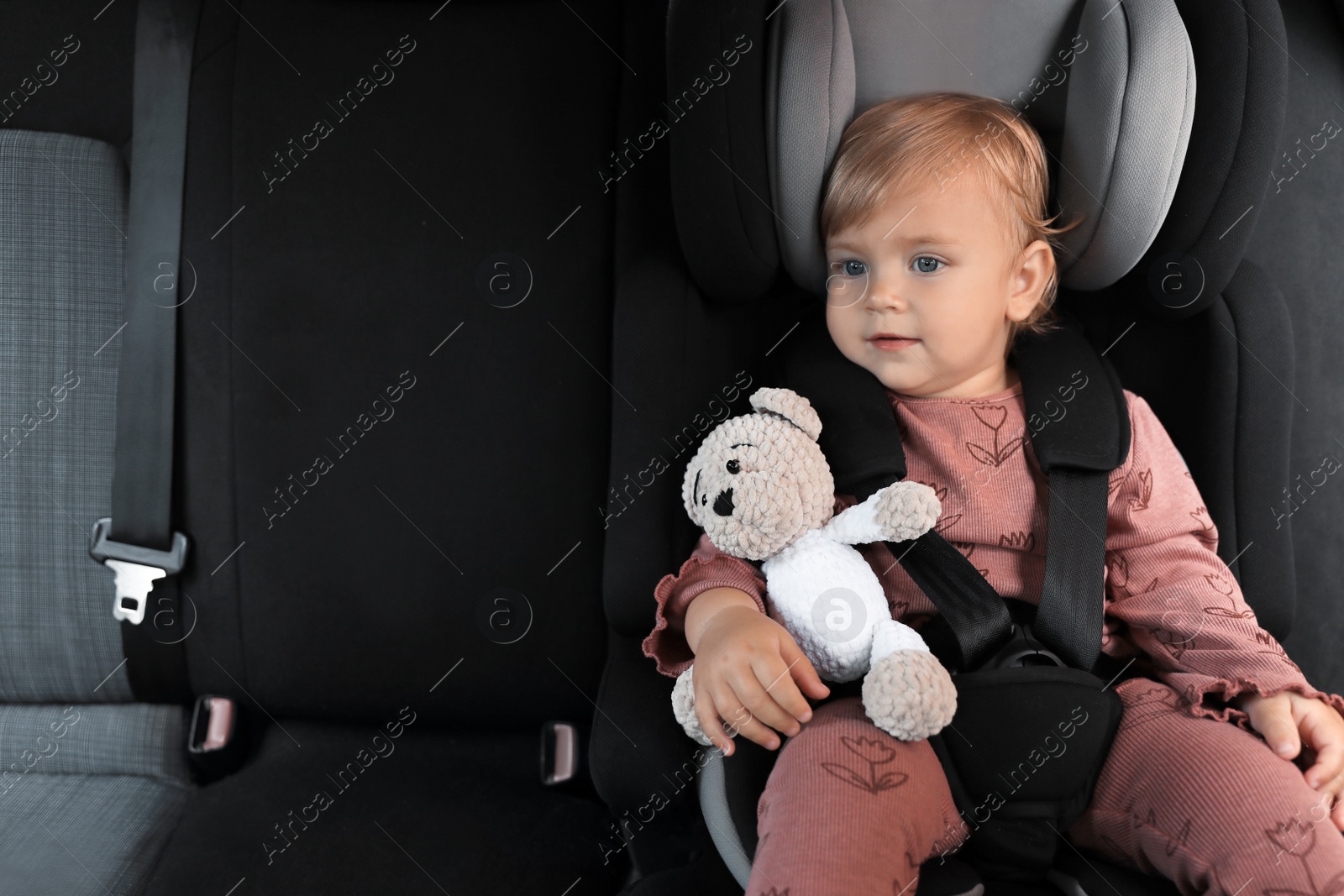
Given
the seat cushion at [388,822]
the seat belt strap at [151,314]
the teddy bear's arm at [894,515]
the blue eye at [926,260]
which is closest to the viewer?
the teddy bear's arm at [894,515]

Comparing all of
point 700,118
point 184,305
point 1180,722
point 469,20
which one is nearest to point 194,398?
point 184,305

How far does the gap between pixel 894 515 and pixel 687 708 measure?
0.87ft

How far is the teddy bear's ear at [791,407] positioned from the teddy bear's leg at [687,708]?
0.85 ft

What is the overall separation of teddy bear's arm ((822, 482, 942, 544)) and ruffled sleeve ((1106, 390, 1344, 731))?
29 centimetres

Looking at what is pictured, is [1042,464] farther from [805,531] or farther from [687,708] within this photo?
[687,708]

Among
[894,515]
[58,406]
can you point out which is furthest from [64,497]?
[894,515]

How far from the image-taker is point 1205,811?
0.83m

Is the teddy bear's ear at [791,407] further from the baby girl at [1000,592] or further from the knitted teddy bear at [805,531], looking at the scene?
the baby girl at [1000,592]

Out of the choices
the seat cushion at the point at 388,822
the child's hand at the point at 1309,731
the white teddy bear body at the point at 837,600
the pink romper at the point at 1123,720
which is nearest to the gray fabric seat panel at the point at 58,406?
the seat cushion at the point at 388,822

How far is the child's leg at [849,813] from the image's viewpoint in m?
0.77

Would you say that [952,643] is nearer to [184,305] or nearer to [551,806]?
[551,806]

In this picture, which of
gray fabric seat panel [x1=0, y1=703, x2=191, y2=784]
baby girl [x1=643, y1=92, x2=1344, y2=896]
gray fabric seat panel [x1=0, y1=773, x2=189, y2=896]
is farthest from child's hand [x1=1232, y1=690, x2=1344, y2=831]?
gray fabric seat panel [x1=0, y1=703, x2=191, y2=784]

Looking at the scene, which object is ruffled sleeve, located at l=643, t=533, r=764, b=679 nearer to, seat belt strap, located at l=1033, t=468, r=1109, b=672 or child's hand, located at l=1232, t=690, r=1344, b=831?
seat belt strap, located at l=1033, t=468, r=1109, b=672

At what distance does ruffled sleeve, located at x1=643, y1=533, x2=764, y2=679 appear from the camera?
3.23 ft
